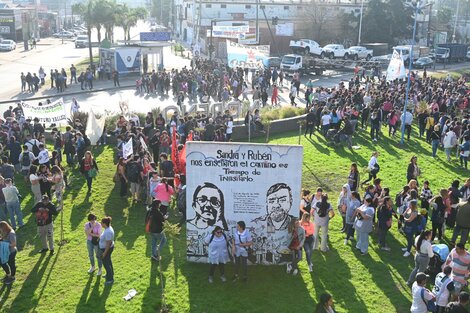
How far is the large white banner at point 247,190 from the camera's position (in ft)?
33.5

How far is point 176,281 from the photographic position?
33.4 feet

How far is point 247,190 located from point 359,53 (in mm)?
42984

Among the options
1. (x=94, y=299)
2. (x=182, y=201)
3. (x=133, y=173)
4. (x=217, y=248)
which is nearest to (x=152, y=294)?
(x=94, y=299)

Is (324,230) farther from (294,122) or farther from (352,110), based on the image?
(294,122)

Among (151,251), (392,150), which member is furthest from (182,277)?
(392,150)

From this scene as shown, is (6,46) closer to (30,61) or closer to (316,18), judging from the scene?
(30,61)

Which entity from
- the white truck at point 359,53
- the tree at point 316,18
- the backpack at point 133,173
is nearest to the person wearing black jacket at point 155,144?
the backpack at point 133,173

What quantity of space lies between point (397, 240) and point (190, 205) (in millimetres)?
5430

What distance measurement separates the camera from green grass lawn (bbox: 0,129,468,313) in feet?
30.9

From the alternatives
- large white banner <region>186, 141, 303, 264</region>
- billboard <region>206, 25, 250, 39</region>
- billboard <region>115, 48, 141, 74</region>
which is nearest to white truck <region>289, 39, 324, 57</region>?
billboard <region>206, 25, 250, 39</region>

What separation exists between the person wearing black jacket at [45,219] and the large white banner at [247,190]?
10.3ft

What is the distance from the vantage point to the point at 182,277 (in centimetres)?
1032

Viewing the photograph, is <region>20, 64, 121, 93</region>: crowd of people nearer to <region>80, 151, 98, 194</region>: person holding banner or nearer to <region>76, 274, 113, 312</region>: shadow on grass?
<region>80, 151, 98, 194</region>: person holding banner

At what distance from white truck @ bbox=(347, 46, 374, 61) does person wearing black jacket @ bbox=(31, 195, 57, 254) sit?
1698 inches
